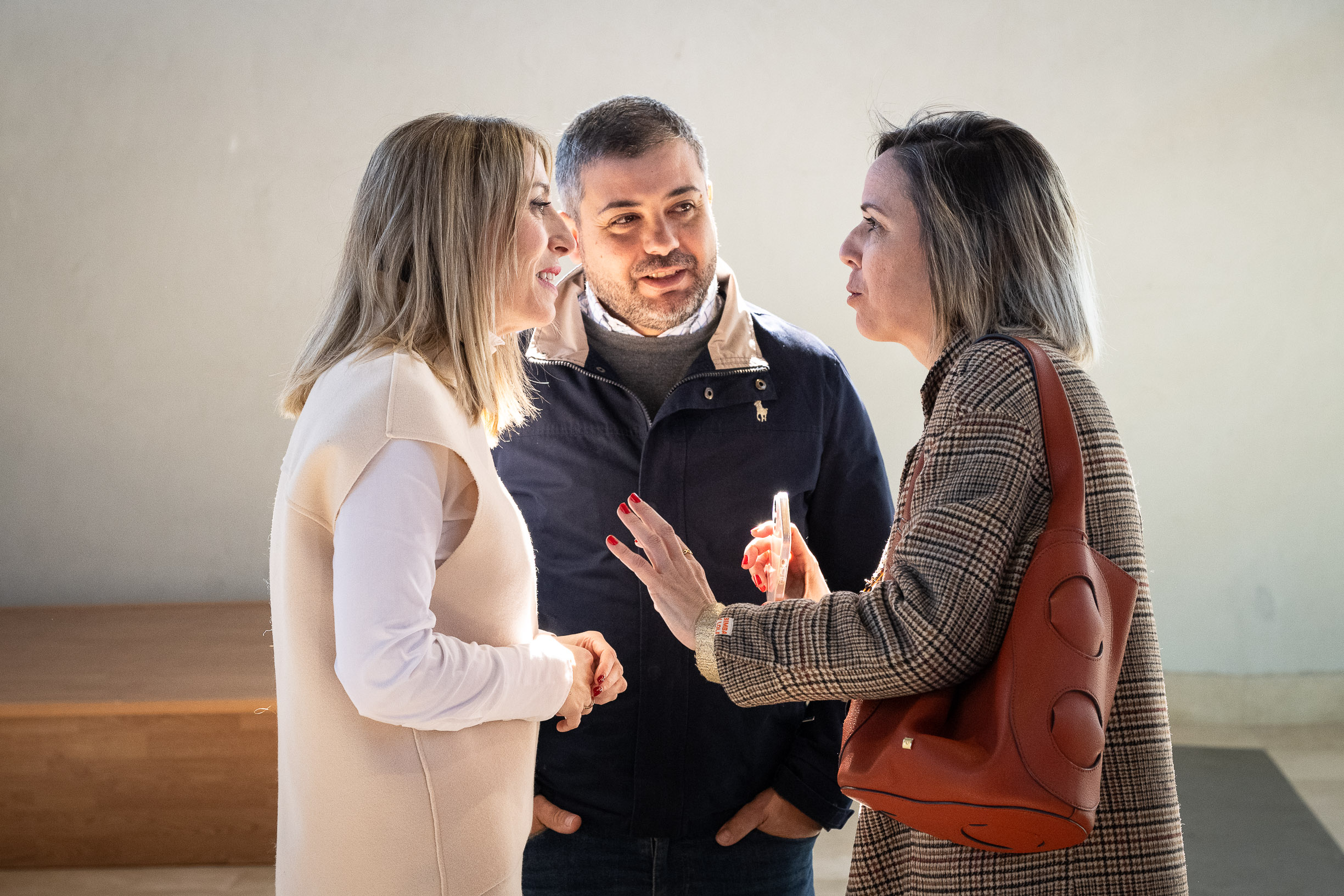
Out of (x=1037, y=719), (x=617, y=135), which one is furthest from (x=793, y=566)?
(x=617, y=135)

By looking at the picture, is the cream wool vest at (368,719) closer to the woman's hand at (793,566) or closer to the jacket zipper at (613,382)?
the woman's hand at (793,566)

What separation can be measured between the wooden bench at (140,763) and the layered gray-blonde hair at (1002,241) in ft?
7.20

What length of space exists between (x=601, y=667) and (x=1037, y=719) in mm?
674

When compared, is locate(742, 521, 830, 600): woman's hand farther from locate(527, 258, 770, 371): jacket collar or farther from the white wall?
the white wall

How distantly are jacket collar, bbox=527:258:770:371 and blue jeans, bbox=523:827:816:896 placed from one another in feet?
2.66

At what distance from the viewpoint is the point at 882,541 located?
189 cm

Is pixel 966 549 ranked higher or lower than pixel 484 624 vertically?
higher

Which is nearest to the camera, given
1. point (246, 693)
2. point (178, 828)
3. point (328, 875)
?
point (328, 875)

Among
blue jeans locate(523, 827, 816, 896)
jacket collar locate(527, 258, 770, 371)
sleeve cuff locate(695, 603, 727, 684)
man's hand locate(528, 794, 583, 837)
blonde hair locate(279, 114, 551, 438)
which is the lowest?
blue jeans locate(523, 827, 816, 896)

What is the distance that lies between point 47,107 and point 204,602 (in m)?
1.70

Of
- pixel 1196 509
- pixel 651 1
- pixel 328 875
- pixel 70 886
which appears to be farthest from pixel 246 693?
pixel 1196 509

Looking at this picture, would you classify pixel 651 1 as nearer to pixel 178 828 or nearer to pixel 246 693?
pixel 246 693

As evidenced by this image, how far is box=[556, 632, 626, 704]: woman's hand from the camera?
4.94ft

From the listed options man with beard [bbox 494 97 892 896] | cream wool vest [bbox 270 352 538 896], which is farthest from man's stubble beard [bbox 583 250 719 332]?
cream wool vest [bbox 270 352 538 896]
